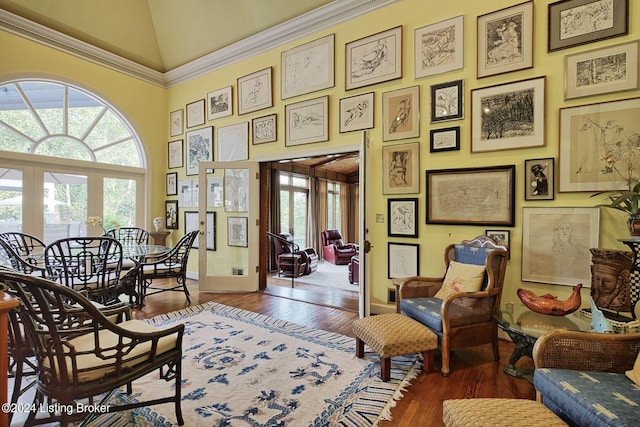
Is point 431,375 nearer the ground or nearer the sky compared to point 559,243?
nearer the ground

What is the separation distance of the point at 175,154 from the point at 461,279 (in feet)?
18.4

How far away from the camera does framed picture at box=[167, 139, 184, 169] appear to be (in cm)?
599

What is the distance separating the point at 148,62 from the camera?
584 centimetres

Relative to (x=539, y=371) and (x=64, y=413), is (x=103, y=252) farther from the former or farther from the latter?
(x=539, y=371)

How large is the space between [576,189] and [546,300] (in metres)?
1.17

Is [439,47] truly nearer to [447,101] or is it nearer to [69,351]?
[447,101]

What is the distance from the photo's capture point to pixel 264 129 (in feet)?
16.0

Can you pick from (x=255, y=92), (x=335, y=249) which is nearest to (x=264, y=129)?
(x=255, y=92)

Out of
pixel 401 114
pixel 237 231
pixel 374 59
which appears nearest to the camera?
pixel 401 114

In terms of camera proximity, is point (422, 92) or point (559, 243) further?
point (422, 92)

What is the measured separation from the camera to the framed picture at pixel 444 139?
337 cm

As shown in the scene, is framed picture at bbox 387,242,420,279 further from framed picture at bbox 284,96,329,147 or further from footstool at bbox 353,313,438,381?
framed picture at bbox 284,96,329,147

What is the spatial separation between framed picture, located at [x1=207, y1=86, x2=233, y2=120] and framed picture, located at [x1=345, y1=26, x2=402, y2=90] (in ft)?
7.45

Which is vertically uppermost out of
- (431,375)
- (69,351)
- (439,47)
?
(439,47)
